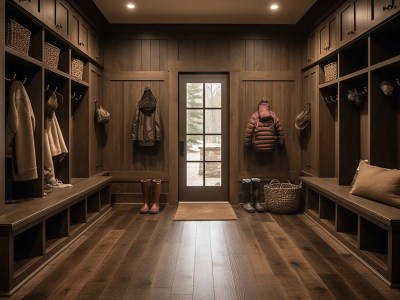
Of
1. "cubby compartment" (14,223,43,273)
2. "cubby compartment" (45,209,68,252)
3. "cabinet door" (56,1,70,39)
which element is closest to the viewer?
"cubby compartment" (14,223,43,273)

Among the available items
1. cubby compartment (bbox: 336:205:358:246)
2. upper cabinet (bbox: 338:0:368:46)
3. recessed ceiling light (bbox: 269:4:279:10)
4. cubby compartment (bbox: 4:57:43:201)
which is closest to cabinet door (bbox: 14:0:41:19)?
cubby compartment (bbox: 4:57:43:201)

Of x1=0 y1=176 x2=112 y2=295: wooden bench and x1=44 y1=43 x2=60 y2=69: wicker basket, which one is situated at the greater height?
x1=44 y1=43 x2=60 y2=69: wicker basket

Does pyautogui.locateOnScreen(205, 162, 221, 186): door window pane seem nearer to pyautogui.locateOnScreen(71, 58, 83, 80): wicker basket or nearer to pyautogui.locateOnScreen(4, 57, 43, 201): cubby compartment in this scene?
pyautogui.locateOnScreen(71, 58, 83, 80): wicker basket

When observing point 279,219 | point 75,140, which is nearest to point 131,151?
point 75,140

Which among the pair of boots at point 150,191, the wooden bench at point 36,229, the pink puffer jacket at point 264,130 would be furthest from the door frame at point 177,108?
the wooden bench at point 36,229

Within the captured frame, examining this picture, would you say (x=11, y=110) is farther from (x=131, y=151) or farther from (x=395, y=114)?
(x=395, y=114)

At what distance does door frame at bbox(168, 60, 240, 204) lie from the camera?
5816 mm

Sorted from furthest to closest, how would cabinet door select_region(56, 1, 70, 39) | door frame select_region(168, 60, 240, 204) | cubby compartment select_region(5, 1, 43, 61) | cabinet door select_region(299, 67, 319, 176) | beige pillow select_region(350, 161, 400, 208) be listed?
1. door frame select_region(168, 60, 240, 204)
2. cabinet door select_region(299, 67, 319, 176)
3. cabinet door select_region(56, 1, 70, 39)
4. cubby compartment select_region(5, 1, 43, 61)
5. beige pillow select_region(350, 161, 400, 208)

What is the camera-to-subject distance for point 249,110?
588 centimetres

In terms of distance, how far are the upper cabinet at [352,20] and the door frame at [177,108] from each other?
1857 mm

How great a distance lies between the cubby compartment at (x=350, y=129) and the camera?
14.4ft

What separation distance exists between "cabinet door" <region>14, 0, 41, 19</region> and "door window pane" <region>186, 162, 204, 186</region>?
320 centimetres

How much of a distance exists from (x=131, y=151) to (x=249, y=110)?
1.86 m

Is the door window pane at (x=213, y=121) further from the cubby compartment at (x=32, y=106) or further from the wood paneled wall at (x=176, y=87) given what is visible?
the cubby compartment at (x=32, y=106)
